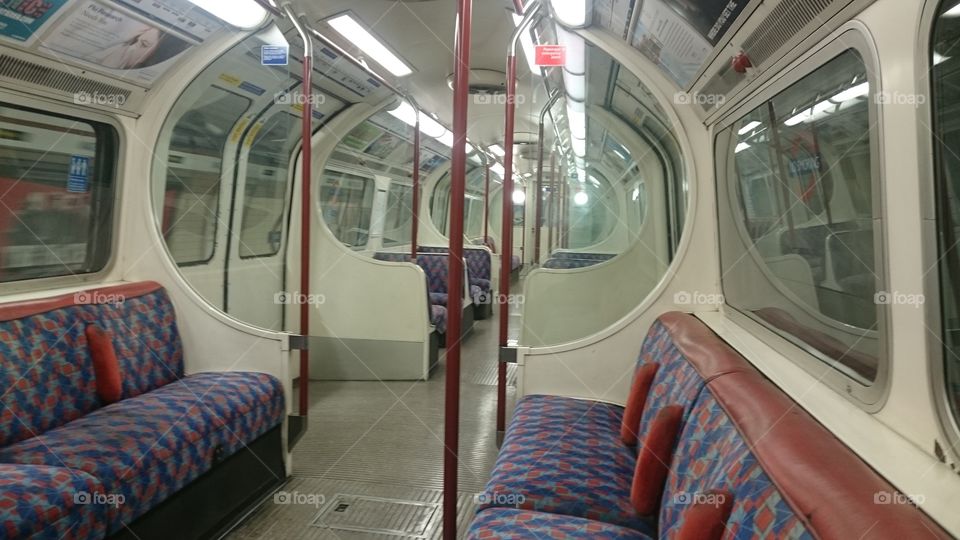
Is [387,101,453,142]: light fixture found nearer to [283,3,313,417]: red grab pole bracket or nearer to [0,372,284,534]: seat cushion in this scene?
[283,3,313,417]: red grab pole bracket

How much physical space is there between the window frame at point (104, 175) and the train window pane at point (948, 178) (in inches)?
153

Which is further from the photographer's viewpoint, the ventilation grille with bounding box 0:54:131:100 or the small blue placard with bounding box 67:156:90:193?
the small blue placard with bounding box 67:156:90:193

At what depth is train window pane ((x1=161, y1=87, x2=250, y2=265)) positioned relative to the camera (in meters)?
3.95

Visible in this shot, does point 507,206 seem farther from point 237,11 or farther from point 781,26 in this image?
point 237,11

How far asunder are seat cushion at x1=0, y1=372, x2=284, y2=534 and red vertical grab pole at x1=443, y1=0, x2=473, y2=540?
52.1 inches

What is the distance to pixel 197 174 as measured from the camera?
4266mm

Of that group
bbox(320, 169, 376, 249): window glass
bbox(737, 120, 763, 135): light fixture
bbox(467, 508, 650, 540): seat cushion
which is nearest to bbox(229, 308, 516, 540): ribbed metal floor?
bbox(467, 508, 650, 540): seat cushion

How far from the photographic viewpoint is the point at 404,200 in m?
10.4

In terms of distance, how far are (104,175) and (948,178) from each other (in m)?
4.18

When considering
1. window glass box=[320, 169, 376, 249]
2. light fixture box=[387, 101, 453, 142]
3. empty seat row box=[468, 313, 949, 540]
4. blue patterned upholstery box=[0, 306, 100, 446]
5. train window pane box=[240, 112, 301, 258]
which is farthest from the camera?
window glass box=[320, 169, 376, 249]

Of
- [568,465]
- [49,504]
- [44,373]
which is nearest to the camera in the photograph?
[49,504]

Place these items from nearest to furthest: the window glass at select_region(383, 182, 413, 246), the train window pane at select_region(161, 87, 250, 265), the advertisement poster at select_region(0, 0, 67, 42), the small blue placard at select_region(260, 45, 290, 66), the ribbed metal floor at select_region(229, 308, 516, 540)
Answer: the advertisement poster at select_region(0, 0, 67, 42)
the ribbed metal floor at select_region(229, 308, 516, 540)
the small blue placard at select_region(260, 45, 290, 66)
the train window pane at select_region(161, 87, 250, 265)
the window glass at select_region(383, 182, 413, 246)

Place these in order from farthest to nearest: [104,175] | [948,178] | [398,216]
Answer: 1. [398,216]
2. [104,175]
3. [948,178]

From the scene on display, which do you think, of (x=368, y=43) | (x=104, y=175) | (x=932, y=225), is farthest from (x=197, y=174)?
(x=932, y=225)
